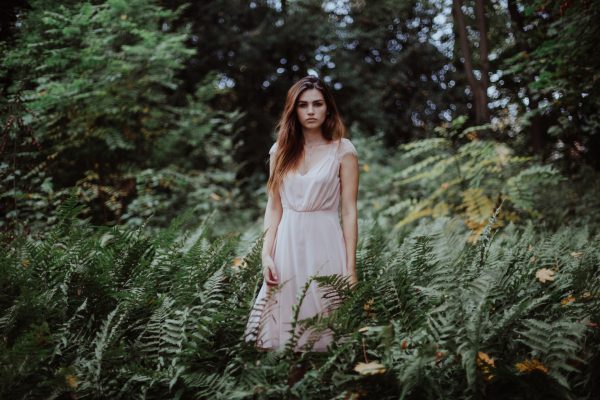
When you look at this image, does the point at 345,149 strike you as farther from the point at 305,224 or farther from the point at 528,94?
the point at 528,94

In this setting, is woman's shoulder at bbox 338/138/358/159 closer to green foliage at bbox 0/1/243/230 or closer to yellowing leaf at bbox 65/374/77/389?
yellowing leaf at bbox 65/374/77/389

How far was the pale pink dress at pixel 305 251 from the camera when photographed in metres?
2.84

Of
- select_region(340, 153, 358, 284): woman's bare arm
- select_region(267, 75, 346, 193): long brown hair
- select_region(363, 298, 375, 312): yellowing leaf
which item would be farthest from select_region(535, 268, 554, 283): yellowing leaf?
select_region(267, 75, 346, 193): long brown hair

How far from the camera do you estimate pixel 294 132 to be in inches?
120

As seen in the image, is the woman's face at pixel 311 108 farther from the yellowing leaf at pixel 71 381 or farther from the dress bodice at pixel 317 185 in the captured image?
the yellowing leaf at pixel 71 381

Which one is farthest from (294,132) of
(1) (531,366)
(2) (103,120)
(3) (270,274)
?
(2) (103,120)

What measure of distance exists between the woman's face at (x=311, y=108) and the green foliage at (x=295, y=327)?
1.03 metres

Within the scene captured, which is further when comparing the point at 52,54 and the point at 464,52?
the point at 464,52

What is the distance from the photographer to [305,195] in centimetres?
287

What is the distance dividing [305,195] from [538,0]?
13.9 feet

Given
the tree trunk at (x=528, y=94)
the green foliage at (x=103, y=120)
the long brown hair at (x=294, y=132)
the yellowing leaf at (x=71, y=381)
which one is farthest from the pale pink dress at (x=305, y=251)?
the tree trunk at (x=528, y=94)

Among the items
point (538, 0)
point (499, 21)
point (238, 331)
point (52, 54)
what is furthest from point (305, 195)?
point (499, 21)

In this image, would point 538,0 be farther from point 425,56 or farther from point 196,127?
point 425,56

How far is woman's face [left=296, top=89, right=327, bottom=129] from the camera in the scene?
2.98m
